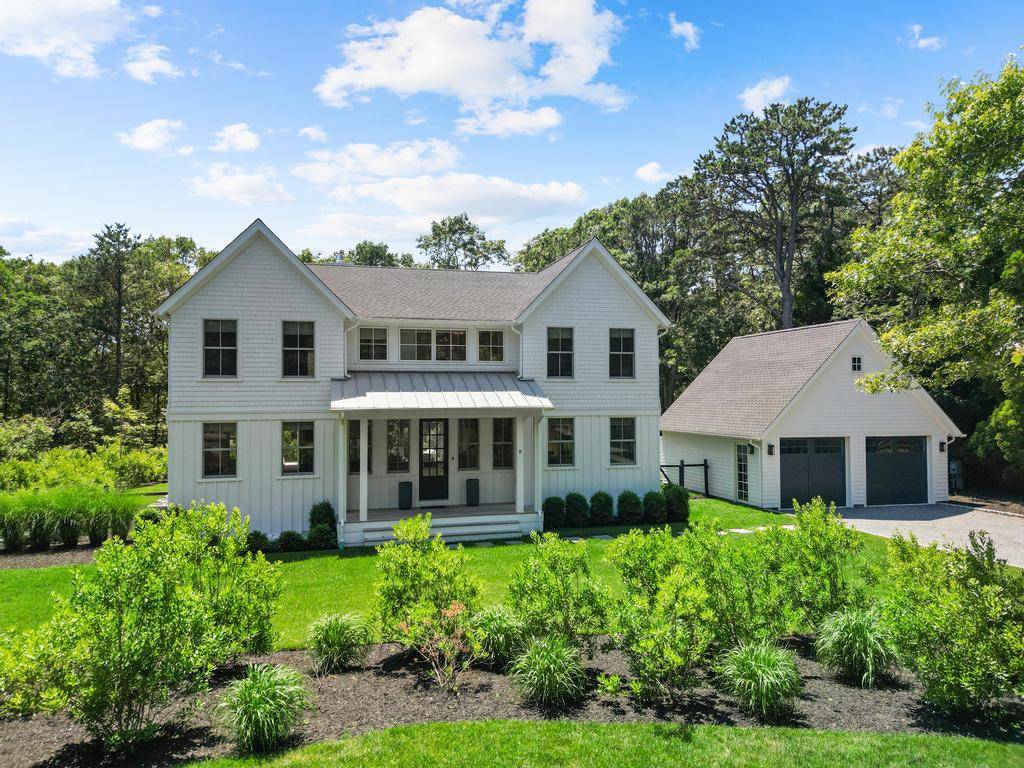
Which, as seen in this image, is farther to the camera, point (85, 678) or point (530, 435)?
point (530, 435)

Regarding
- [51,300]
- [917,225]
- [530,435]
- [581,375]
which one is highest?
[51,300]

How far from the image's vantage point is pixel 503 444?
18094mm

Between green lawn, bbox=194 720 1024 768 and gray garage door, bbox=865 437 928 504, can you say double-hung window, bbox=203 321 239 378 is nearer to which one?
green lawn, bbox=194 720 1024 768

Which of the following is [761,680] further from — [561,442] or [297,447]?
[297,447]

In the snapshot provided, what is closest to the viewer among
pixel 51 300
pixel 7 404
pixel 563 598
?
pixel 563 598

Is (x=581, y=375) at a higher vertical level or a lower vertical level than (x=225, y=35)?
lower

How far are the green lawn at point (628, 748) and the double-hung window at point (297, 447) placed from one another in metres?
10.9

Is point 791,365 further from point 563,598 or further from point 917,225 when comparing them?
point 563,598

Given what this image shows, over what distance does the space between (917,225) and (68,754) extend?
15.6m

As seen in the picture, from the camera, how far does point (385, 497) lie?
55.9 feet

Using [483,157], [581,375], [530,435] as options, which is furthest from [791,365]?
[483,157]

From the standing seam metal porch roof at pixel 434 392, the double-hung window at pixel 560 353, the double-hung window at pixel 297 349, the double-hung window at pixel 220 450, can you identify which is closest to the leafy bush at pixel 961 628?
the standing seam metal porch roof at pixel 434 392

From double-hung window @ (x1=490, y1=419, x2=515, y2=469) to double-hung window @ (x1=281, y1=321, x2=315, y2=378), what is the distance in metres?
5.70

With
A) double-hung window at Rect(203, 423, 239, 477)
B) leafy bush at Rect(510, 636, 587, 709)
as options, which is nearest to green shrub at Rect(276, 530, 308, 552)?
double-hung window at Rect(203, 423, 239, 477)
